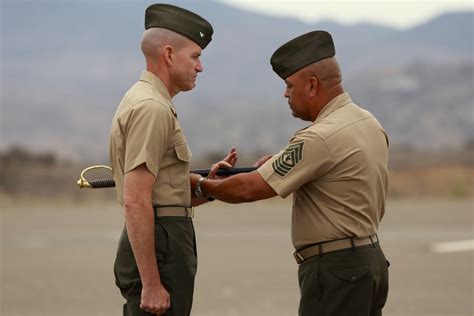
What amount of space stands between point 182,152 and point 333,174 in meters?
0.76

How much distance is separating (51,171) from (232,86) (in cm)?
13642

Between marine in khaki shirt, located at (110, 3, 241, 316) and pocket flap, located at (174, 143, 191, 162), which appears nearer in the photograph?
marine in khaki shirt, located at (110, 3, 241, 316)

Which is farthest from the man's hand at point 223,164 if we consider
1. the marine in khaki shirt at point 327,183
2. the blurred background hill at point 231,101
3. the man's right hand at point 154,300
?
the blurred background hill at point 231,101

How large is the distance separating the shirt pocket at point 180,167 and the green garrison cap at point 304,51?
0.68m

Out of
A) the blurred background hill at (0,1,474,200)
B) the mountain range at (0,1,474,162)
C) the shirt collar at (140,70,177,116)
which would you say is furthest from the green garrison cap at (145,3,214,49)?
the mountain range at (0,1,474,162)

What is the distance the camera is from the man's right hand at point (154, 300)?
5.53 metres

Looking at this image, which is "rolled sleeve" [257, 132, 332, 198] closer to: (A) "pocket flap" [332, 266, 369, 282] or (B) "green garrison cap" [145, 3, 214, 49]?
(A) "pocket flap" [332, 266, 369, 282]

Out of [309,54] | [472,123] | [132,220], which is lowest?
[472,123]

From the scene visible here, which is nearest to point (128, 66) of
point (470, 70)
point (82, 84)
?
point (82, 84)

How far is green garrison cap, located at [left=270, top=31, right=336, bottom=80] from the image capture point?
5824mm

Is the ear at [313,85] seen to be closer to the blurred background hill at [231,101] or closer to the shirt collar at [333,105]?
the shirt collar at [333,105]

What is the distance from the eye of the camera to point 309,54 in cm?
583

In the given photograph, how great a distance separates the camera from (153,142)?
5.53m

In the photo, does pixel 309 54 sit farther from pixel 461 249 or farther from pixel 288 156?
pixel 461 249
